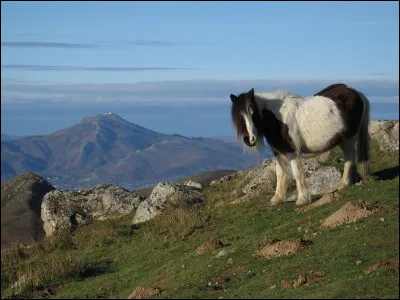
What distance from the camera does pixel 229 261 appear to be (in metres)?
16.8

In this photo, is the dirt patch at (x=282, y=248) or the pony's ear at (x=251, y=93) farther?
the pony's ear at (x=251, y=93)

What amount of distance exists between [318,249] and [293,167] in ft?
19.9

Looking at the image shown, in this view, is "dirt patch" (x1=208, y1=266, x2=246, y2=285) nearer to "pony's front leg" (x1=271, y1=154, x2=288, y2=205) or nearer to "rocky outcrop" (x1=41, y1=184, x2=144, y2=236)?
"pony's front leg" (x1=271, y1=154, x2=288, y2=205)

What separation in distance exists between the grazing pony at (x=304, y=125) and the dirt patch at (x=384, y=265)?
8294 millimetres

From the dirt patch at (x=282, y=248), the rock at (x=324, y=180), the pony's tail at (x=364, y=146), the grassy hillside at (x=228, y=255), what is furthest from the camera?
the rock at (x=324, y=180)

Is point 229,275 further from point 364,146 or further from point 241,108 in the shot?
point 364,146

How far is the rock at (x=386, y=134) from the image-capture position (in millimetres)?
27780

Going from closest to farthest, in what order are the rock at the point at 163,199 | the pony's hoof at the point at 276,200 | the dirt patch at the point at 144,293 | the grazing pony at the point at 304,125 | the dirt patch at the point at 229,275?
the dirt patch at the point at 144,293
the dirt patch at the point at 229,275
the grazing pony at the point at 304,125
the pony's hoof at the point at 276,200
the rock at the point at 163,199

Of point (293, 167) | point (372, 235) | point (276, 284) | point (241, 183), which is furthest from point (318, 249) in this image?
point (241, 183)

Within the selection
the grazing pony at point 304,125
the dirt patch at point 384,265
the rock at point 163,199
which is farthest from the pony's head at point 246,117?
the dirt patch at point 384,265

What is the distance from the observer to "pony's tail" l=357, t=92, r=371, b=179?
21.7 m

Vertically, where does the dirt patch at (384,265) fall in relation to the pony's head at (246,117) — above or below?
below

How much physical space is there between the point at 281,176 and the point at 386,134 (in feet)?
27.4

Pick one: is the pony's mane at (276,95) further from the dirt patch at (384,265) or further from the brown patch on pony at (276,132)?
the dirt patch at (384,265)
